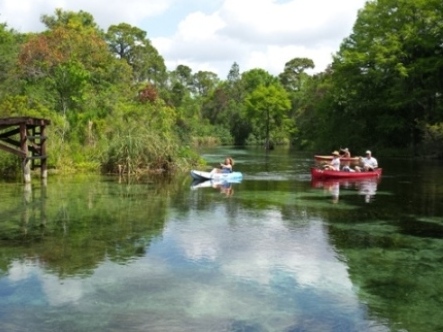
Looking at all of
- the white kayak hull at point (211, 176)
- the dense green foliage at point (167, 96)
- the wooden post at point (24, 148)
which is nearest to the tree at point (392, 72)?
the dense green foliage at point (167, 96)

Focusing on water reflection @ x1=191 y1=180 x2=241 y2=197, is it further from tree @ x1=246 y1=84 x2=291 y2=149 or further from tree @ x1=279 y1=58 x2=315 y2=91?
tree @ x1=279 y1=58 x2=315 y2=91

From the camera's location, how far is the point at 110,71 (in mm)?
45031

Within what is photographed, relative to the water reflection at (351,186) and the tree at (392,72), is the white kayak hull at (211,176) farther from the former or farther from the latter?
the tree at (392,72)

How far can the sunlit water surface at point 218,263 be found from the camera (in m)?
7.45

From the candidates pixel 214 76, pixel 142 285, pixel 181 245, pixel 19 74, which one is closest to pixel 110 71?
pixel 19 74

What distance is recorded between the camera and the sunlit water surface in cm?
745

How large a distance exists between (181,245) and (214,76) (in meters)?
109

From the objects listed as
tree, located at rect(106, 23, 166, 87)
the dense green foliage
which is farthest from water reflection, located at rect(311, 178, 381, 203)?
tree, located at rect(106, 23, 166, 87)

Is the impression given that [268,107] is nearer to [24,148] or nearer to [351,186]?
[351,186]

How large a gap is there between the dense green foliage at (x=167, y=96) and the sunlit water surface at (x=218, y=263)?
1006cm

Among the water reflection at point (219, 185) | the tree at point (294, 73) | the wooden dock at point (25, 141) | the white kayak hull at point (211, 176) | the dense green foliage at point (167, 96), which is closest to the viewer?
the wooden dock at point (25, 141)

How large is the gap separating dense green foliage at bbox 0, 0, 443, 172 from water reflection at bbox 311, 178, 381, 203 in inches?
353

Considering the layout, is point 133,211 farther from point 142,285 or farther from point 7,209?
point 142,285

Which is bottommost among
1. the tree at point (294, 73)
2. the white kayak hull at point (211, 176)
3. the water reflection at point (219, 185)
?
the water reflection at point (219, 185)
